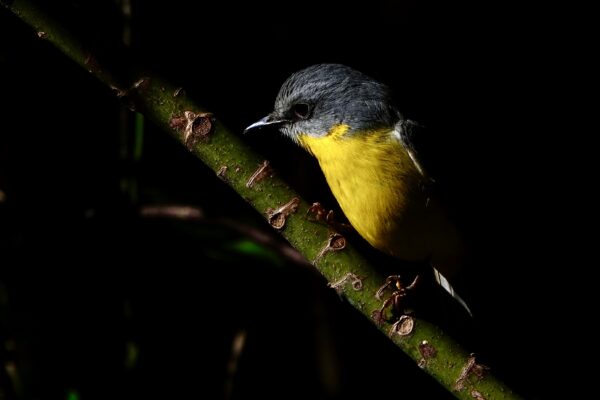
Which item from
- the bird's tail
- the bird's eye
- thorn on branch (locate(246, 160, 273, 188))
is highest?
thorn on branch (locate(246, 160, 273, 188))

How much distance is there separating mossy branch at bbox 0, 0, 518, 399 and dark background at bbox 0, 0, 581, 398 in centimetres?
10

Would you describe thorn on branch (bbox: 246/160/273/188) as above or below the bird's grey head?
above

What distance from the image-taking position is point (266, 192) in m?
1.70

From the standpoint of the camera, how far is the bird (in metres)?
2.47

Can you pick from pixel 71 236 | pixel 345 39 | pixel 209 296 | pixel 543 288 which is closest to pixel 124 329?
pixel 71 236

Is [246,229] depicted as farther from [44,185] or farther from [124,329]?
[44,185]

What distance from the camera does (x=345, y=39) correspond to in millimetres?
4285

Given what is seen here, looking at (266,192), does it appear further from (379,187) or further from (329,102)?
(329,102)

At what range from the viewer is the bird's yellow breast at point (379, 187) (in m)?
2.45

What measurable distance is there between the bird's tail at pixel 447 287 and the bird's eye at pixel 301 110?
33.4 inches

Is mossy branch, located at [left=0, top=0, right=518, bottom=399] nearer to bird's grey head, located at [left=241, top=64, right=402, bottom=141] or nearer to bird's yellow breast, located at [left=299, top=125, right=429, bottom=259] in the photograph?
bird's yellow breast, located at [left=299, top=125, right=429, bottom=259]

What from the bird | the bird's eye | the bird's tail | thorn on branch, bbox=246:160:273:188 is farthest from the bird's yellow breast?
thorn on branch, bbox=246:160:273:188

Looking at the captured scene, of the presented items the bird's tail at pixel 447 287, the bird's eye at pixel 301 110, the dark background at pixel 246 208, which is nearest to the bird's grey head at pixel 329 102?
the bird's eye at pixel 301 110

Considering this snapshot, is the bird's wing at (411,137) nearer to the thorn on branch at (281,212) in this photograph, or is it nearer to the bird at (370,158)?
the bird at (370,158)
